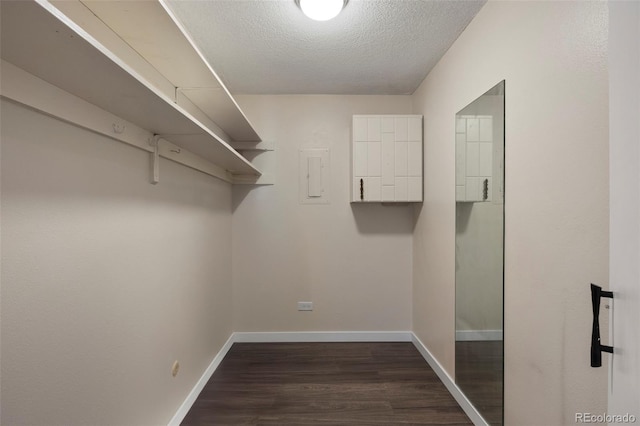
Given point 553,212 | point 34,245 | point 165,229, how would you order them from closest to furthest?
point 34,245
point 553,212
point 165,229

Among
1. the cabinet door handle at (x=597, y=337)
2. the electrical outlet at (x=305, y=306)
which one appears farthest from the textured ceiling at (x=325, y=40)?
the electrical outlet at (x=305, y=306)

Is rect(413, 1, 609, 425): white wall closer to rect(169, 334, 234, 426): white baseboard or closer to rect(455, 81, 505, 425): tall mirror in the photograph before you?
rect(455, 81, 505, 425): tall mirror

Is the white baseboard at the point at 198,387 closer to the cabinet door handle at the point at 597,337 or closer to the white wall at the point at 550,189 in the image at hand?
the white wall at the point at 550,189

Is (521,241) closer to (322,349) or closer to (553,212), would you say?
(553,212)

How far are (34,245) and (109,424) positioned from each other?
2.90 feet

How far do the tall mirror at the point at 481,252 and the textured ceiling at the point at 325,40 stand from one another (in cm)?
61

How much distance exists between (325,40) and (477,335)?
7.51 feet

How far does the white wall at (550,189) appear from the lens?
1088 mm

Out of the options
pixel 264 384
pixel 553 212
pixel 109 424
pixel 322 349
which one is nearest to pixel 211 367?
pixel 264 384

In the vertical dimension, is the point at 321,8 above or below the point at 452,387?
above

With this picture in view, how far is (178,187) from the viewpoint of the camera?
1941 millimetres

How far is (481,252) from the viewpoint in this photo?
1855 mm

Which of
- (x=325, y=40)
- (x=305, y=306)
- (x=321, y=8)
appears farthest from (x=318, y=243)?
(x=321, y=8)

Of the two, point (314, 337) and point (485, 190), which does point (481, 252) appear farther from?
point (314, 337)
